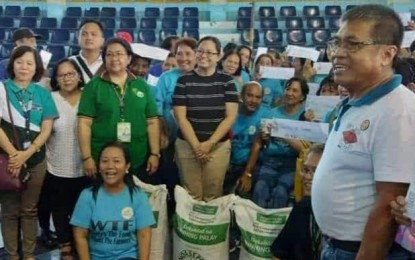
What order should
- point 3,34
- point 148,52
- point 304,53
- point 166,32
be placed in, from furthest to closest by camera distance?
1. point 166,32
2. point 3,34
3. point 304,53
4. point 148,52

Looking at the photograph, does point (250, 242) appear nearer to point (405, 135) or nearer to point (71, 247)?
point (71, 247)

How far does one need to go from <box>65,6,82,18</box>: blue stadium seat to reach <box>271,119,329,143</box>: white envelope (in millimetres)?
8399

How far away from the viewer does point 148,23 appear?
10.3 meters

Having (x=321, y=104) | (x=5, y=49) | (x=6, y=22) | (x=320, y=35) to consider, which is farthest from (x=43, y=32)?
(x=321, y=104)

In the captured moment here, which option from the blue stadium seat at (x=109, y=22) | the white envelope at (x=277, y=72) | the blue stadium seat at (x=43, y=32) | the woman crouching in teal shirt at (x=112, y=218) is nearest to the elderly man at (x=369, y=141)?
the woman crouching in teal shirt at (x=112, y=218)

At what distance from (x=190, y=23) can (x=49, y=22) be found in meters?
2.62

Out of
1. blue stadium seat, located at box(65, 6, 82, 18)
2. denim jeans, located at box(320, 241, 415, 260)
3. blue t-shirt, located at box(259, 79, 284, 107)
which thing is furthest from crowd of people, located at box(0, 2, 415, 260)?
blue stadium seat, located at box(65, 6, 82, 18)

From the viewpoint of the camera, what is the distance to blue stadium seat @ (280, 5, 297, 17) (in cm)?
1062

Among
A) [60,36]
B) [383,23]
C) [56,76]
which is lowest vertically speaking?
[56,76]

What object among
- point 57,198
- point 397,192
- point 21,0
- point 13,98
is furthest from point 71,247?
point 21,0

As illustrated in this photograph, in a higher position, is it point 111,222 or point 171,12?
point 171,12

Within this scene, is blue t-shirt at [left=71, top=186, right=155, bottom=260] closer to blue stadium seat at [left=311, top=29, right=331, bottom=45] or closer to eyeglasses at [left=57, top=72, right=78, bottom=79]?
eyeglasses at [left=57, top=72, right=78, bottom=79]

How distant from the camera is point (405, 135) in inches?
51.1

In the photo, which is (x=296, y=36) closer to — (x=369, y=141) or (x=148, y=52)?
(x=148, y=52)
